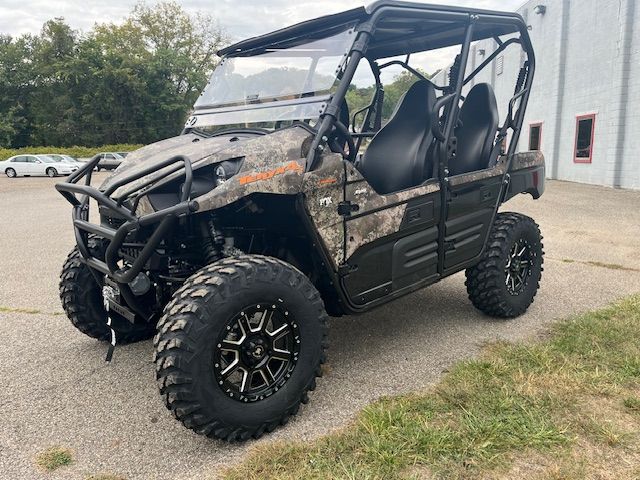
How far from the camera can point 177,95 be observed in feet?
152

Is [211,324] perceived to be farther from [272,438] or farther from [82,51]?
[82,51]

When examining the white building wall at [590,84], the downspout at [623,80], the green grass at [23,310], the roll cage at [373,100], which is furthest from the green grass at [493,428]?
the downspout at [623,80]

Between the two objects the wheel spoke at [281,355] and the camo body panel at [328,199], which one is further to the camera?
the camo body panel at [328,199]

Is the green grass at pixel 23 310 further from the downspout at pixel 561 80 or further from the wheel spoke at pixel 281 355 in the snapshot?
the downspout at pixel 561 80

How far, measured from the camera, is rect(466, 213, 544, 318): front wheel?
423cm

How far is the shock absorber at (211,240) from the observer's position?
118 inches

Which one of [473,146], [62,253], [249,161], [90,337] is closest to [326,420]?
[249,161]

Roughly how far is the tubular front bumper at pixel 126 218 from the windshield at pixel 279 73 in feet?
3.08

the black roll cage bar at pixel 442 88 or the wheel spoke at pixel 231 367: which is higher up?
the black roll cage bar at pixel 442 88

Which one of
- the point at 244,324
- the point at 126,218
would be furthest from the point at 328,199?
the point at 126,218

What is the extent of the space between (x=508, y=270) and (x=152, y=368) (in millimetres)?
2819

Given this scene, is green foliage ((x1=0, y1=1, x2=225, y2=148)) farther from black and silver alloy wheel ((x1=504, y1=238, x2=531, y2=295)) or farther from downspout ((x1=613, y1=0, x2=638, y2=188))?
black and silver alloy wheel ((x1=504, y1=238, x2=531, y2=295))

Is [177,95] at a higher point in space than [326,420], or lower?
higher

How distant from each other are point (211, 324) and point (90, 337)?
1.85 m
